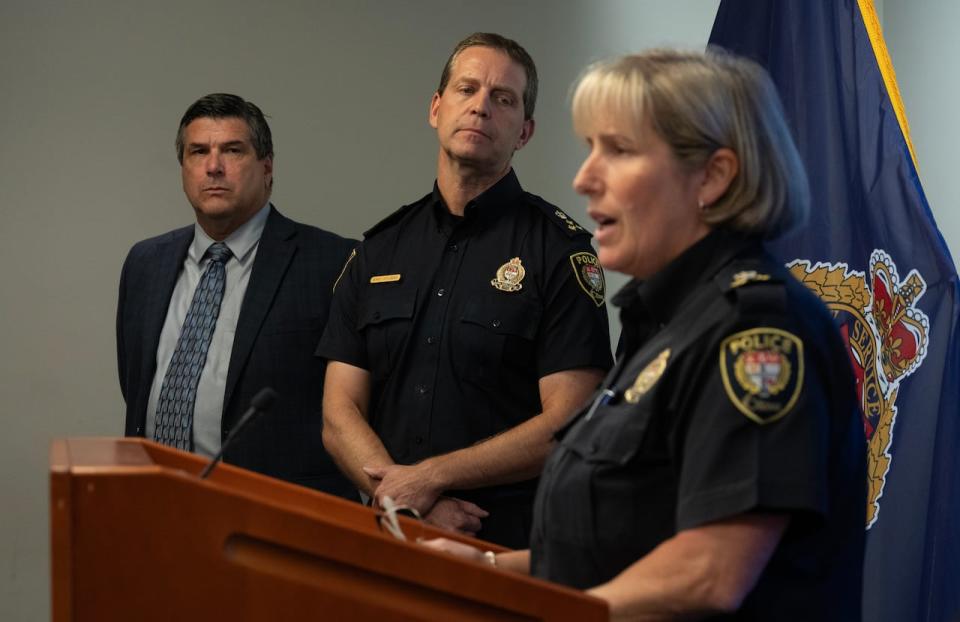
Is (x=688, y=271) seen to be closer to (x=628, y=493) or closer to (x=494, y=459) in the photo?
(x=628, y=493)

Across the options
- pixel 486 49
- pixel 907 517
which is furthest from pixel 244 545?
pixel 907 517

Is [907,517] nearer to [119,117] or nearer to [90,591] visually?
[90,591]

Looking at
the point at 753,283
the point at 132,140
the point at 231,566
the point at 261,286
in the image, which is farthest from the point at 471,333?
the point at 132,140

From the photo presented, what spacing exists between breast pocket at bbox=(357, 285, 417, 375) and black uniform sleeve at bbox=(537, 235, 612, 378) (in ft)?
0.89

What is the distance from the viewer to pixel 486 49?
2.56 metres

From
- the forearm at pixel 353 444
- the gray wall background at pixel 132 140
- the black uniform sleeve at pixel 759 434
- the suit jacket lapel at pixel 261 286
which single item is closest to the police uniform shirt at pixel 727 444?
the black uniform sleeve at pixel 759 434

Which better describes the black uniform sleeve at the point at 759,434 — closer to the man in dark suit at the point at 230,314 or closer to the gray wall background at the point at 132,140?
the man in dark suit at the point at 230,314

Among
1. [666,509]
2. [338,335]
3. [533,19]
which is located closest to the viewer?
[666,509]

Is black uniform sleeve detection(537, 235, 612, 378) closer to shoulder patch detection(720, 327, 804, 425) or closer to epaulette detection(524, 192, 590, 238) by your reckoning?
epaulette detection(524, 192, 590, 238)

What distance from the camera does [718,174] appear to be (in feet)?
4.43

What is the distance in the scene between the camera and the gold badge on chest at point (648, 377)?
1.28m

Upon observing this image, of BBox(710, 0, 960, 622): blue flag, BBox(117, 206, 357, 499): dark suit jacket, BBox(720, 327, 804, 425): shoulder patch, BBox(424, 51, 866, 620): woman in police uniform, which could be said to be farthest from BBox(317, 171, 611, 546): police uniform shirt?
BBox(720, 327, 804, 425): shoulder patch

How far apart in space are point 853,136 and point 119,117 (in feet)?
6.82

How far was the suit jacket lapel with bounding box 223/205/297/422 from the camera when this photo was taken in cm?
276
